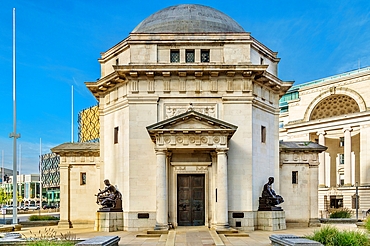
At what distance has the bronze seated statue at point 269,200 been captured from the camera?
31.2m

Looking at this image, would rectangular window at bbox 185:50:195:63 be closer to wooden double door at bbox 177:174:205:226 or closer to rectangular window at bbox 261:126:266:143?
rectangular window at bbox 261:126:266:143

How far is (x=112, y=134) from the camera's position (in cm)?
3403

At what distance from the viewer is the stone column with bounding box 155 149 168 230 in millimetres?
28281

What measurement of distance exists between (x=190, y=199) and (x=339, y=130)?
57.5m

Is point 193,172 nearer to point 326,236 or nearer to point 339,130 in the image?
point 326,236

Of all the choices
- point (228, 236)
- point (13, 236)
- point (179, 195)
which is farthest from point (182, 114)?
point (13, 236)

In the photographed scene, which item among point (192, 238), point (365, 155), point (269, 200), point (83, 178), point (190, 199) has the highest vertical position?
point (365, 155)

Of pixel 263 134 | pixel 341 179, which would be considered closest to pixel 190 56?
pixel 263 134

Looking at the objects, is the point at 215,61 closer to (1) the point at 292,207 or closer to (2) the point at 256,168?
(2) the point at 256,168

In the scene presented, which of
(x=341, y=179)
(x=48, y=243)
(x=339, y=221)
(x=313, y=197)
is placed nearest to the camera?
(x=48, y=243)

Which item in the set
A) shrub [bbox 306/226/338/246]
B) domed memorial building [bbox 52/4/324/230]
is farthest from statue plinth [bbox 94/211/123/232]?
shrub [bbox 306/226/338/246]

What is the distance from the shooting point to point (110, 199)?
30.7 m

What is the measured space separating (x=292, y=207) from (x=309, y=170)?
3.25 m

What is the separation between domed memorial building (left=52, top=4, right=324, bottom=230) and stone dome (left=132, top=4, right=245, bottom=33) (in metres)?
0.13
